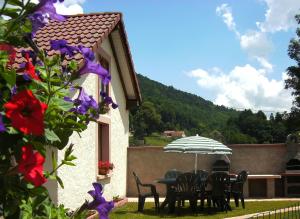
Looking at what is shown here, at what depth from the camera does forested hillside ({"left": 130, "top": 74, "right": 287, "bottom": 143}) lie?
45406mm

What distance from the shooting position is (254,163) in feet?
58.1

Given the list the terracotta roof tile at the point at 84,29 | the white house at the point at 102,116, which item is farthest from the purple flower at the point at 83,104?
the terracotta roof tile at the point at 84,29

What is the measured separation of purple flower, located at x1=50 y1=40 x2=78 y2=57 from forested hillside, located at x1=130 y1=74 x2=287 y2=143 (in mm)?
34291

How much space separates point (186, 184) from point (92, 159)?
2.58 m

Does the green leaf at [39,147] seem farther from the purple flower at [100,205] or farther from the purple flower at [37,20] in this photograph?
the purple flower at [100,205]

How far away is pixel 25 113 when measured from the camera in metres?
1.55

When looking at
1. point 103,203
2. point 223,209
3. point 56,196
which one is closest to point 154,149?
point 223,209

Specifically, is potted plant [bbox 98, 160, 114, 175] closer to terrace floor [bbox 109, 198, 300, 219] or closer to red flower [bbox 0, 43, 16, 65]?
terrace floor [bbox 109, 198, 300, 219]

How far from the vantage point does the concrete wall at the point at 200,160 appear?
58.0 ft

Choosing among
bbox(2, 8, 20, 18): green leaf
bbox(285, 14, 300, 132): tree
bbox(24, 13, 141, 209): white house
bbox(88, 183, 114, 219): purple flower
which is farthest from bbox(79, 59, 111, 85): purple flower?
bbox(285, 14, 300, 132): tree

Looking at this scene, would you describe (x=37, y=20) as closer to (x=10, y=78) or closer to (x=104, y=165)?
(x=10, y=78)

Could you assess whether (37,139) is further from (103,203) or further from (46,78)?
(103,203)

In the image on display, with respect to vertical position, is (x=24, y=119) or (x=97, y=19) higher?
(x=97, y=19)

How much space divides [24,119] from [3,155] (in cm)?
23
